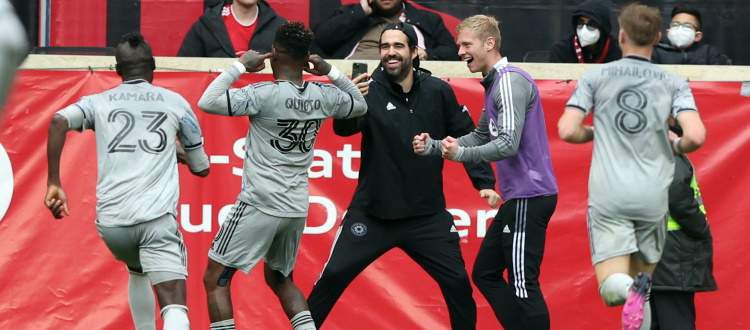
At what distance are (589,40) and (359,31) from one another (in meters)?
1.86

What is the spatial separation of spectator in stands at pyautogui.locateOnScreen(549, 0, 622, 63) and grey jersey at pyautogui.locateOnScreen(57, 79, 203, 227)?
3.69m

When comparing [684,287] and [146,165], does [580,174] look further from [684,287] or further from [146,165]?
[146,165]

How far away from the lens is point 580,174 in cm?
802

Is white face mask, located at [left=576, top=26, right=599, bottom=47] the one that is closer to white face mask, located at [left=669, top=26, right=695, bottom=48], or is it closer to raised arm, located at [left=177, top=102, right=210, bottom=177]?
white face mask, located at [left=669, top=26, right=695, bottom=48]

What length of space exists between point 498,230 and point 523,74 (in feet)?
3.22

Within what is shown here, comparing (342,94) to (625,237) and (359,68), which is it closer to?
(359,68)

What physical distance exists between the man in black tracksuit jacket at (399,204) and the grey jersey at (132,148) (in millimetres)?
1240

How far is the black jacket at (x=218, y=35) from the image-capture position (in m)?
8.62

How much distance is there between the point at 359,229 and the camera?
688cm

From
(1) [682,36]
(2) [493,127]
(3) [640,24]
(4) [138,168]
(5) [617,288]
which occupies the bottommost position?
(5) [617,288]

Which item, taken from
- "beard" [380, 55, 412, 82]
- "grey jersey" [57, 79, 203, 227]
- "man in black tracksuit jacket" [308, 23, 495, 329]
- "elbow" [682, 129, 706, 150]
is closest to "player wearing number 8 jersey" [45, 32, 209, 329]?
"grey jersey" [57, 79, 203, 227]

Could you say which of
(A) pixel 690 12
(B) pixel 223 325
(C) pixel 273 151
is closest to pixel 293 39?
(C) pixel 273 151

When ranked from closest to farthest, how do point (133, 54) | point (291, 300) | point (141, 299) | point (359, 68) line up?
point (133, 54) < point (291, 300) < point (141, 299) < point (359, 68)

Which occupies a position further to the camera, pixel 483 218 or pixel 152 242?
pixel 483 218
